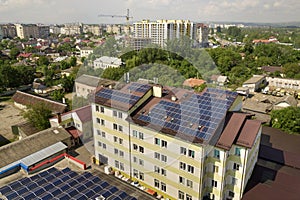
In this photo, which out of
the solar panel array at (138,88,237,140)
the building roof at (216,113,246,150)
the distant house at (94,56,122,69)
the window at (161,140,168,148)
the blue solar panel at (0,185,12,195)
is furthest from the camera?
the distant house at (94,56,122,69)

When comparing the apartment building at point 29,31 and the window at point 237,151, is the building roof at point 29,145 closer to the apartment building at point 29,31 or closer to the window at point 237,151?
the window at point 237,151

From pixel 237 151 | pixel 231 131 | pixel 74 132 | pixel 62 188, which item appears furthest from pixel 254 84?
pixel 62 188

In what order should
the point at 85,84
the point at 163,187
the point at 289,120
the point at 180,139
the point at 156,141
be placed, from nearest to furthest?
1. the point at 180,139
2. the point at 156,141
3. the point at 163,187
4. the point at 289,120
5. the point at 85,84

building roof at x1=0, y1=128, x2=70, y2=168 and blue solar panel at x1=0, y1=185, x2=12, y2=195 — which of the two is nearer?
blue solar panel at x1=0, y1=185, x2=12, y2=195

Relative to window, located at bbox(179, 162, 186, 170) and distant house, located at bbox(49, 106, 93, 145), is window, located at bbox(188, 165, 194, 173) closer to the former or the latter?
window, located at bbox(179, 162, 186, 170)

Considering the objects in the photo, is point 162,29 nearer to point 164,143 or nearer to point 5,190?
point 164,143

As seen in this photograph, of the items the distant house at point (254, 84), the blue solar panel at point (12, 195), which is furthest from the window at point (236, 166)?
the distant house at point (254, 84)

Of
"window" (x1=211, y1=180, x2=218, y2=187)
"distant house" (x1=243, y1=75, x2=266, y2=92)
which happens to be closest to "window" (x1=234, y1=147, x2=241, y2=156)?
"window" (x1=211, y1=180, x2=218, y2=187)
